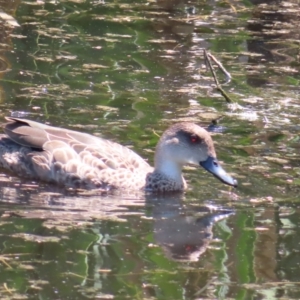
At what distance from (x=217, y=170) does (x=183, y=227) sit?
1.15 meters

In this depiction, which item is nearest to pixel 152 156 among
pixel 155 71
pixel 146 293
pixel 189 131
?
pixel 189 131

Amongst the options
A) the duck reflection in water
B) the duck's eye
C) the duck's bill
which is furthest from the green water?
the duck's eye

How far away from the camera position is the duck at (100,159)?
8.27 meters

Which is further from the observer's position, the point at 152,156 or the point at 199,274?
the point at 152,156

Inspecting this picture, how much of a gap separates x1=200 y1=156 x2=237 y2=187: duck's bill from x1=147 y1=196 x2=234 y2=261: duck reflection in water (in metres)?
0.37

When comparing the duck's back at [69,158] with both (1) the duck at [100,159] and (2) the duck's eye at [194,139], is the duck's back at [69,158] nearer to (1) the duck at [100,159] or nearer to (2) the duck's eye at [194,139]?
(1) the duck at [100,159]

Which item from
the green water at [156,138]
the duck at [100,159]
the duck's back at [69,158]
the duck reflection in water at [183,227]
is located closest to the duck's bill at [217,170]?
the duck at [100,159]

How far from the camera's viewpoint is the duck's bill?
7965 millimetres

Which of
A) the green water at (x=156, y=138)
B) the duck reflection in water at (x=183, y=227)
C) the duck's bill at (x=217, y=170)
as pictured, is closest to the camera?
the green water at (x=156, y=138)

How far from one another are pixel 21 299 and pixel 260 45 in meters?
7.83

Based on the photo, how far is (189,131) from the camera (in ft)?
27.5

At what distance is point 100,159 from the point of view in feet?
27.5

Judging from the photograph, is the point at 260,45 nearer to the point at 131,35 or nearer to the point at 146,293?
the point at 131,35

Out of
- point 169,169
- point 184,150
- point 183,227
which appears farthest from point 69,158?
point 183,227
